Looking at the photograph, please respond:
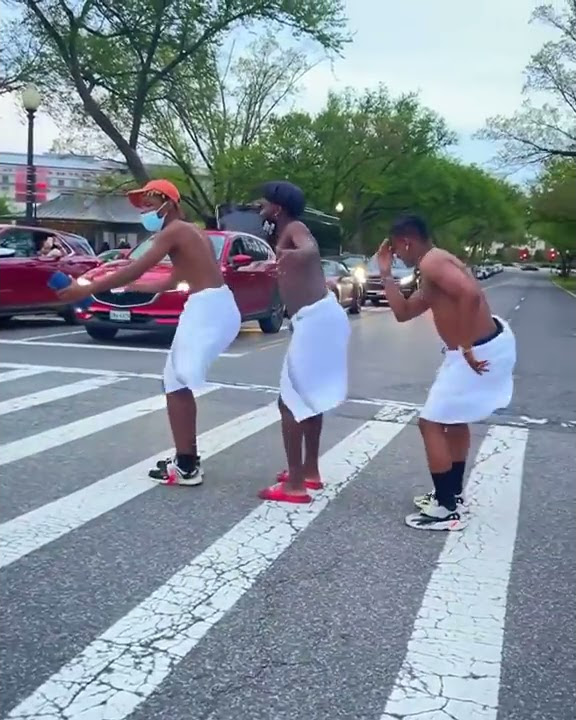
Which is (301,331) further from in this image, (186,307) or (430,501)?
(430,501)

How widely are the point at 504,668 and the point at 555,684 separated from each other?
0.19 meters

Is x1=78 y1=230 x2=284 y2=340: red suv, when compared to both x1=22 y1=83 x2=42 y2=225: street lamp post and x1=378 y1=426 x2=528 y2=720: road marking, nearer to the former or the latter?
x1=22 y1=83 x2=42 y2=225: street lamp post

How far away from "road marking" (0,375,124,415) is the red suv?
1.56m

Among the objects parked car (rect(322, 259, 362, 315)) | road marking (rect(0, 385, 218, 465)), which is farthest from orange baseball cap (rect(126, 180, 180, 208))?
parked car (rect(322, 259, 362, 315))

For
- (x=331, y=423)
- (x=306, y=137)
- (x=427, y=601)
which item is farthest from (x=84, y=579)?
(x=306, y=137)

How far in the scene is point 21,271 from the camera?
1487cm

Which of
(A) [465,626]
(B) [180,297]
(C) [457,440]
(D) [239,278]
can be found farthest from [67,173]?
(A) [465,626]

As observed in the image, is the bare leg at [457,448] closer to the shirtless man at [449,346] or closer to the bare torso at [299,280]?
the shirtless man at [449,346]

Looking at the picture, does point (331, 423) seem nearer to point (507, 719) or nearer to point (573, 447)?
point (573, 447)

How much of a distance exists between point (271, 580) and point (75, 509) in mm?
1509

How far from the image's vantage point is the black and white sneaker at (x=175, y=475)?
19.0 ft

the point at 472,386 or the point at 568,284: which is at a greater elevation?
the point at 472,386

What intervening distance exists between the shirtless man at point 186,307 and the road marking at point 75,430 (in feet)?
4.29

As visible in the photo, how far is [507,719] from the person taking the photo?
10.0 ft
